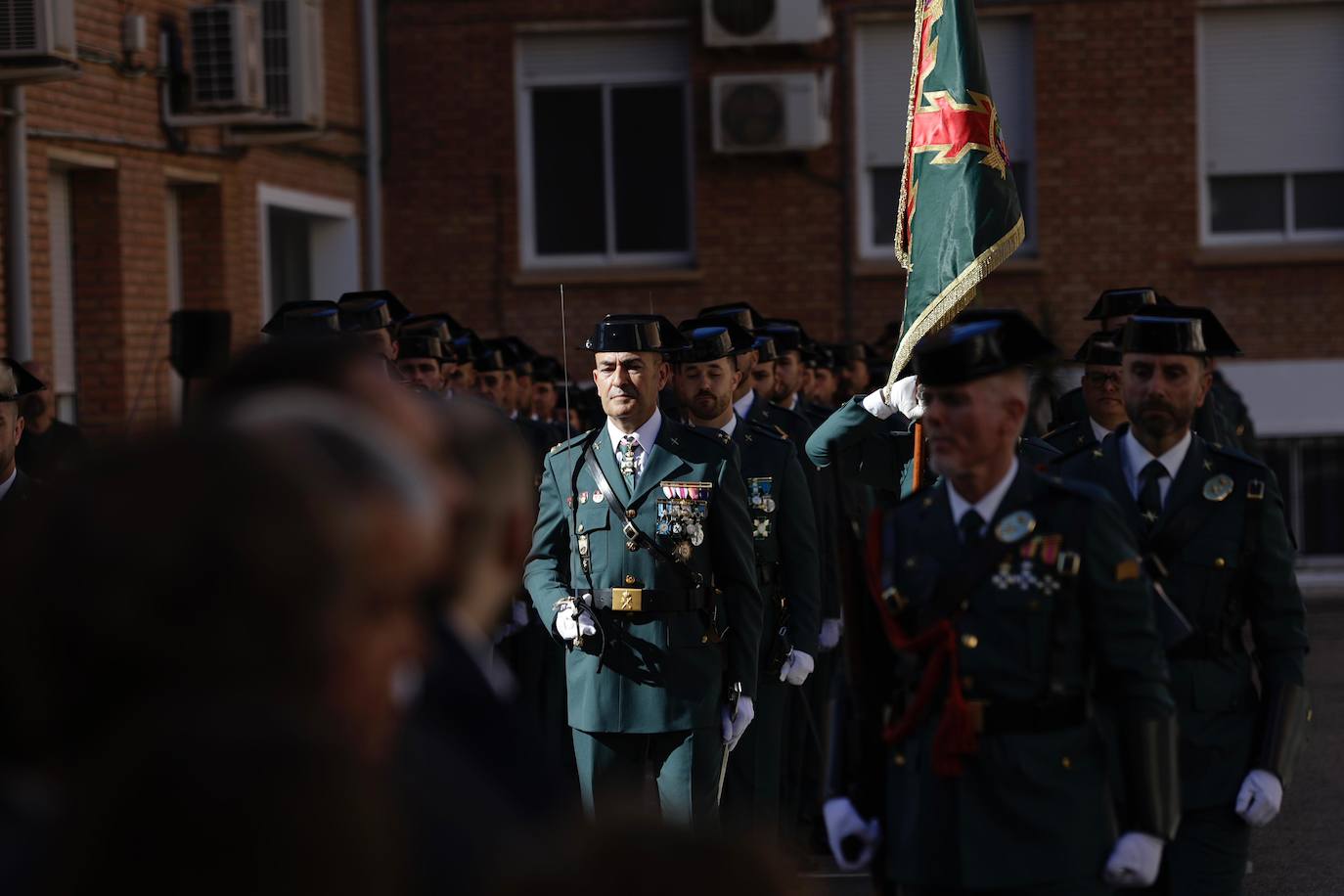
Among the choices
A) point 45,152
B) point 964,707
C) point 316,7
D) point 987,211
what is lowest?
point 964,707

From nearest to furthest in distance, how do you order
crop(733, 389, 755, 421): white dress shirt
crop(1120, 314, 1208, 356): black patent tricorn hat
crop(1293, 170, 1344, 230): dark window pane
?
crop(1120, 314, 1208, 356): black patent tricorn hat, crop(733, 389, 755, 421): white dress shirt, crop(1293, 170, 1344, 230): dark window pane

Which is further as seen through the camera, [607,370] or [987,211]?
[607,370]

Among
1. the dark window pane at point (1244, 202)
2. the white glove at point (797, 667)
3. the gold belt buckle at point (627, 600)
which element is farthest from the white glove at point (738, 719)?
the dark window pane at point (1244, 202)

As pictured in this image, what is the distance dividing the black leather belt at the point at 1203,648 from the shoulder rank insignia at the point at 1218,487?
36 centimetres

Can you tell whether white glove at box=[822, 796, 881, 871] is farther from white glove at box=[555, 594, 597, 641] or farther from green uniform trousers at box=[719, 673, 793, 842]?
green uniform trousers at box=[719, 673, 793, 842]

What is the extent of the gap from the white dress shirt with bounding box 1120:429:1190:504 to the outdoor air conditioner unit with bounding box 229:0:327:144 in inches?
419

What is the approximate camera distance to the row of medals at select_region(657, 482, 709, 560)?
7066 millimetres

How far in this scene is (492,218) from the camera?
1862 centimetres

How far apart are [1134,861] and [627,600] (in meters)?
3.12

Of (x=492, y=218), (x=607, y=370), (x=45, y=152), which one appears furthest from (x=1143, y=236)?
(x=607, y=370)

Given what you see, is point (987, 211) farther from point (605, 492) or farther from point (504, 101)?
point (504, 101)

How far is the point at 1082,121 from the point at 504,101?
208 inches

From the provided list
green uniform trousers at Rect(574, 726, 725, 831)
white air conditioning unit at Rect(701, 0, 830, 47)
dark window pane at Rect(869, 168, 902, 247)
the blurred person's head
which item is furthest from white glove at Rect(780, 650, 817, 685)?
dark window pane at Rect(869, 168, 902, 247)

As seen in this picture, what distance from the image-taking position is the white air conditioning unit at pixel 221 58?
46.2 feet
